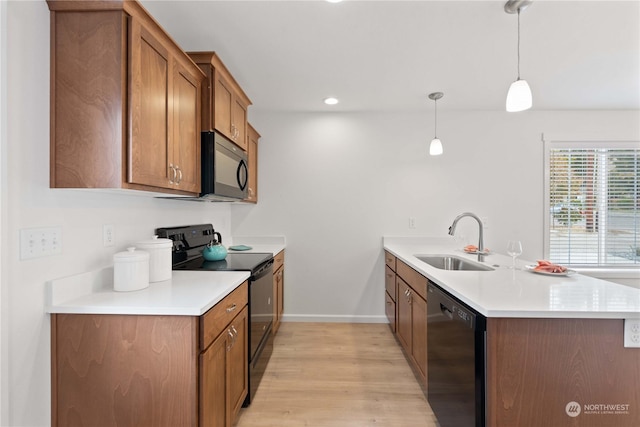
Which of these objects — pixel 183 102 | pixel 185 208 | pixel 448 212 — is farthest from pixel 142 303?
pixel 448 212

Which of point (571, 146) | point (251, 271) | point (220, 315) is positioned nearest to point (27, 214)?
point (220, 315)

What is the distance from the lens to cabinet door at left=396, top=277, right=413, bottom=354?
2.40 metres

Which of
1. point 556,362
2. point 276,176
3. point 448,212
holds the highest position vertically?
point 276,176

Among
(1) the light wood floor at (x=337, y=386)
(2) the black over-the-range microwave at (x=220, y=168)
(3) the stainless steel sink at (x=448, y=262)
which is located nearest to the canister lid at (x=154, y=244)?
(2) the black over-the-range microwave at (x=220, y=168)

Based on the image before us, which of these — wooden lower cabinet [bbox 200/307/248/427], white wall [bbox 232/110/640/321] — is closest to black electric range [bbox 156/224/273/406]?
wooden lower cabinet [bbox 200/307/248/427]

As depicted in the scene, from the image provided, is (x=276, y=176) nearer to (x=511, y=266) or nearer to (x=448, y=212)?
(x=448, y=212)

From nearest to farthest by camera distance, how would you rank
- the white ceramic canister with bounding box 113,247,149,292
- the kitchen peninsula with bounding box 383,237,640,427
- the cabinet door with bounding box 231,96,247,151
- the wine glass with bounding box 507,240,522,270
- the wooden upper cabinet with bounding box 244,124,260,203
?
the kitchen peninsula with bounding box 383,237,640,427, the white ceramic canister with bounding box 113,247,149,292, the wine glass with bounding box 507,240,522,270, the cabinet door with bounding box 231,96,247,151, the wooden upper cabinet with bounding box 244,124,260,203

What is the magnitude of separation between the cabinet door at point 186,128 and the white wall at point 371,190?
5.33ft

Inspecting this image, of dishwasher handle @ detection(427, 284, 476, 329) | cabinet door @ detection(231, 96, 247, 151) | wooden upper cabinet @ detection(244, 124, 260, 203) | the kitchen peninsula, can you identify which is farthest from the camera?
wooden upper cabinet @ detection(244, 124, 260, 203)

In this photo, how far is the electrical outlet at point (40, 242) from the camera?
1129 millimetres

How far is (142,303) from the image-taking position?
1227mm

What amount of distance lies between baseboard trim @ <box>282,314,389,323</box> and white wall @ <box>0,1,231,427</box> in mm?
2413

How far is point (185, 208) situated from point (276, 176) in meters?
1.24

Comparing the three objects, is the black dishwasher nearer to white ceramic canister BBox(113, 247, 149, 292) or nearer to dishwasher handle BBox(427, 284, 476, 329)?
dishwasher handle BBox(427, 284, 476, 329)
